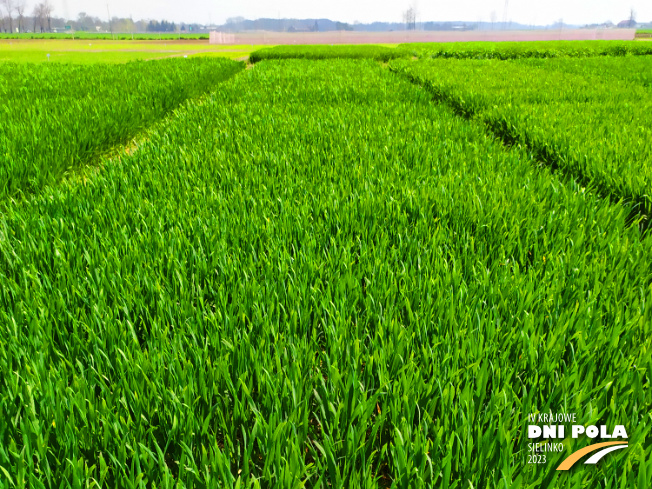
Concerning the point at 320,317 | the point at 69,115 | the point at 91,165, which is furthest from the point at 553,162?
the point at 69,115

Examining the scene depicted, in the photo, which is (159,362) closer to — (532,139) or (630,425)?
(630,425)

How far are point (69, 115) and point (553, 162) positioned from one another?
188 inches

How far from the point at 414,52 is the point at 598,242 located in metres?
21.9

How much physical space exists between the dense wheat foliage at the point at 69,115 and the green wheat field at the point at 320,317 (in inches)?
2.6

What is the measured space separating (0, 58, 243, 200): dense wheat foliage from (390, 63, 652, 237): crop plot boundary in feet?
12.3

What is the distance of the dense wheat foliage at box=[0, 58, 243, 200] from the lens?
3246mm

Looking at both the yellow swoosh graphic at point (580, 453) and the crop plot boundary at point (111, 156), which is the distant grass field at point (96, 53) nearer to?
the crop plot boundary at point (111, 156)

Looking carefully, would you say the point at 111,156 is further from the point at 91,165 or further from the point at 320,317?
the point at 320,317

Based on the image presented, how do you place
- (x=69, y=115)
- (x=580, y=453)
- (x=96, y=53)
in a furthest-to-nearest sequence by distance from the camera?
(x=96, y=53), (x=69, y=115), (x=580, y=453)

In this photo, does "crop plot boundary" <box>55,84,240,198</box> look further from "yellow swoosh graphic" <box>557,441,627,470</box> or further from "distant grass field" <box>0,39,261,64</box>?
"distant grass field" <box>0,39,261,64</box>

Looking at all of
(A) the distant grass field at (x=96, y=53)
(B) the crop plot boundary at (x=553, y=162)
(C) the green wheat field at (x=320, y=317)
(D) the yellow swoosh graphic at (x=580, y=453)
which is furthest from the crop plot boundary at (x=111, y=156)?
(A) the distant grass field at (x=96, y=53)

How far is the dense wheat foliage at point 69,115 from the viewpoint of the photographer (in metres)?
3.25

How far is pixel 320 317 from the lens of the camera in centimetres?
138

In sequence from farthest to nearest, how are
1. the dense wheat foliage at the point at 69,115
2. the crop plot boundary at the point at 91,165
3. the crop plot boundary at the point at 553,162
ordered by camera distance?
the dense wheat foliage at the point at 69,115
the crop plot boundary at the point at 91,165
the crop plot boundary at the point at 553,162
